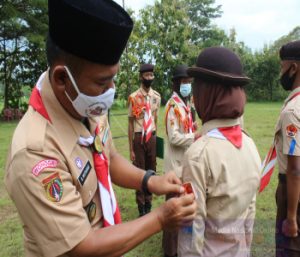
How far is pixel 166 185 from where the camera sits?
5.99 ft

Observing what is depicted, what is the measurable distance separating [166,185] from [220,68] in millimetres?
694

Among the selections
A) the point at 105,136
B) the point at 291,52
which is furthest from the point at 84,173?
the point at 291,52

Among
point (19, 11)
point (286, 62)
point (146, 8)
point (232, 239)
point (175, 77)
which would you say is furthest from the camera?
point (146, 8)

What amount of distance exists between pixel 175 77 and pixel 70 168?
9.91ft

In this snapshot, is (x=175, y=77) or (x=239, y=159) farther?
(x=175, y=77)

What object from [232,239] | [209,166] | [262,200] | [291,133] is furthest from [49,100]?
[262,200]

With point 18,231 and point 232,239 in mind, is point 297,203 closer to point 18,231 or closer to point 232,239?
point 232,239

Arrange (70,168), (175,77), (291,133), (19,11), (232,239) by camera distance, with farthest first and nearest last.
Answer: (19,11) < (175,77) < (291,133) < (232,239) < (70,168)

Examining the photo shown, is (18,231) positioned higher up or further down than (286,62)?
further down

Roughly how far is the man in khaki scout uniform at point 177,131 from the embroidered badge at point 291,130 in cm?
135

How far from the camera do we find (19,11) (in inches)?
661

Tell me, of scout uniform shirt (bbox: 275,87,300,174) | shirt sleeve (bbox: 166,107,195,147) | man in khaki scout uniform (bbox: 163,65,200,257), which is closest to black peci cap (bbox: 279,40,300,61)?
scout uniform shirt (bbox: 275,87,300,174)

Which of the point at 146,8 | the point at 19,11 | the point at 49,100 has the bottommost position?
the point at 49,100

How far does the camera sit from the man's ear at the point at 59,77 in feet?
4.80
